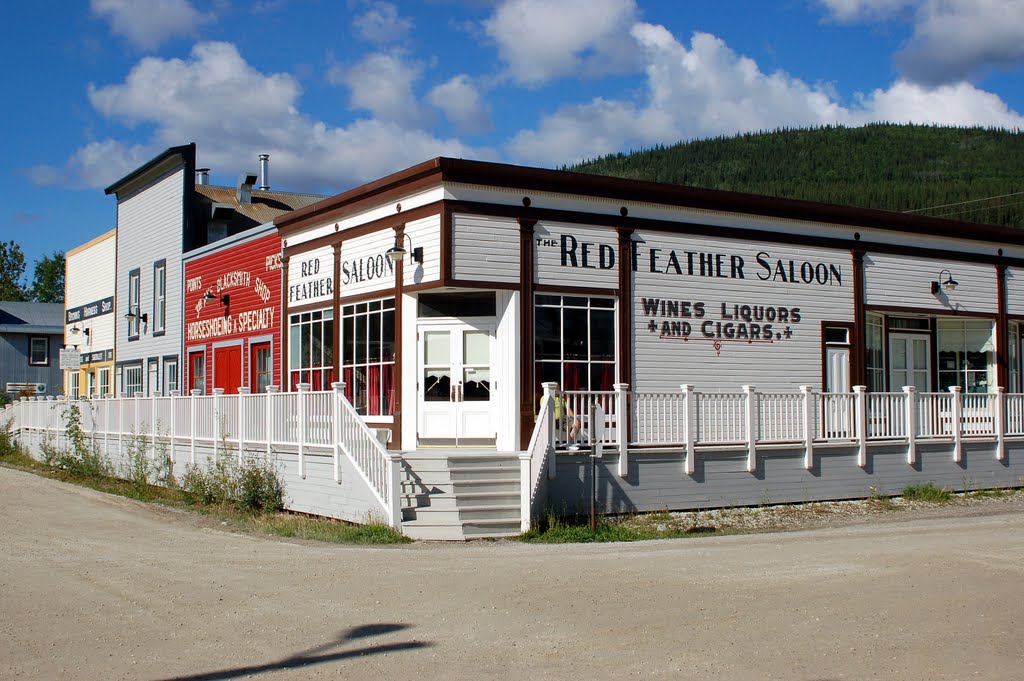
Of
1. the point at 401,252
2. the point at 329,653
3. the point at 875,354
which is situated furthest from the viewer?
the point at 875,354

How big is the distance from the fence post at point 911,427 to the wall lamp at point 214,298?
15207mm

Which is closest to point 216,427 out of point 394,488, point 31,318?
point 394,488

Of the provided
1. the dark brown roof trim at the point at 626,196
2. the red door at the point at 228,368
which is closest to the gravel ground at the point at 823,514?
the dark brown roof trim at the point at 626,196

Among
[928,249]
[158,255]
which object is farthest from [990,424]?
[158,255]

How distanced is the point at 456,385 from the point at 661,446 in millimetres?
3498

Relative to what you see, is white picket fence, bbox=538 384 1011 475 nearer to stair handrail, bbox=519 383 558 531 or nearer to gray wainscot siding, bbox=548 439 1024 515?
gray wainscot siding, bbox=548 439 1024 515

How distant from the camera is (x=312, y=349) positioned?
70.1 feet

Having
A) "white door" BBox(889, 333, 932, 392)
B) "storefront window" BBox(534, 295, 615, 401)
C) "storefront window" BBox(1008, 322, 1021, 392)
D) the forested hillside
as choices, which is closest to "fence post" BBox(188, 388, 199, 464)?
"storefront window" BBox(534, 295, 615, 401)

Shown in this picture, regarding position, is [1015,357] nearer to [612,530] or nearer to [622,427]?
[622,427]

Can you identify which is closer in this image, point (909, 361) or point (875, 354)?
point (875, 354)

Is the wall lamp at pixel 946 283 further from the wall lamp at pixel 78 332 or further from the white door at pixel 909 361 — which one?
the wall lamp at pixel 78 332

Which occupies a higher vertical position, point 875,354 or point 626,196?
point 626,196

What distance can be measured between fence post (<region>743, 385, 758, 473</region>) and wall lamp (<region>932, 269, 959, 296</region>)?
7.40 meters

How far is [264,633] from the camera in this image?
8.49 metres
